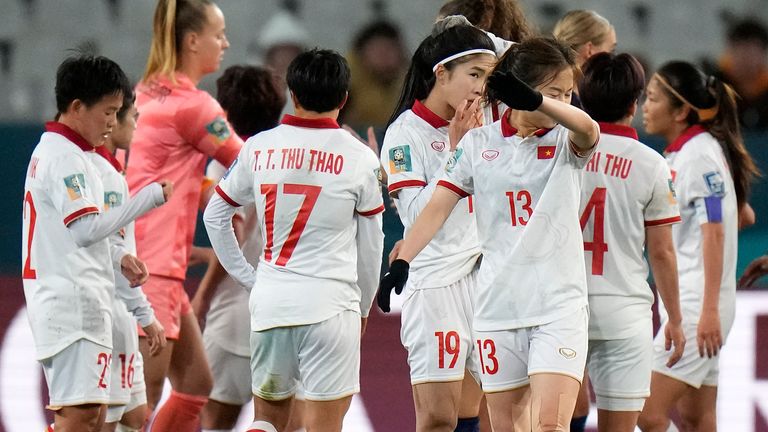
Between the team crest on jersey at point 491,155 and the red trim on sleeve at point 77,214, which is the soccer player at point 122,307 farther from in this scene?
the team crest on jersey at point 491,155

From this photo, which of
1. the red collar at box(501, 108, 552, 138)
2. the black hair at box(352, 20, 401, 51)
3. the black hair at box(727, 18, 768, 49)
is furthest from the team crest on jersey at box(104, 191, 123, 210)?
Result: the black hair at box(727, 18, 768, 49)

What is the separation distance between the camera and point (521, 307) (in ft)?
13.8

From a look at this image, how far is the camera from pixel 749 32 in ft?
35.0

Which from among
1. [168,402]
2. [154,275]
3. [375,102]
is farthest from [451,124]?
[375,102]

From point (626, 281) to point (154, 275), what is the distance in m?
2.02

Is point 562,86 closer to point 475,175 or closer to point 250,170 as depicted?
point 475,175

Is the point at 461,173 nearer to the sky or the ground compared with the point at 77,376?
nearer to the sky

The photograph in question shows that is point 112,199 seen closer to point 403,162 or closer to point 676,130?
point 403,162

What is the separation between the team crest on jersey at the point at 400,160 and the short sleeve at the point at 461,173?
0.55m

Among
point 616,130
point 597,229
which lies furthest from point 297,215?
point 616,130

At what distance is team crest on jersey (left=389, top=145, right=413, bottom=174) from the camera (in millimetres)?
4875

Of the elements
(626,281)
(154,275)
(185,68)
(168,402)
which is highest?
(185,68)

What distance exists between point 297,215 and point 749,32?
6.90 meters

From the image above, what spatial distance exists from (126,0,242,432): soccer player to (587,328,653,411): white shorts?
1.87 meters
